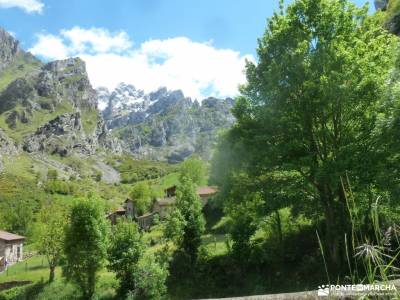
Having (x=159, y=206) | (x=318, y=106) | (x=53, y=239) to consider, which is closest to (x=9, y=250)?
(x=53, y=239)

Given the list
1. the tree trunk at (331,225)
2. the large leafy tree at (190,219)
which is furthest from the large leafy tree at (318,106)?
the large leafy tree at (190,219)

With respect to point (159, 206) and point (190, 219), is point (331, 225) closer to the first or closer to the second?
point (190, 219)

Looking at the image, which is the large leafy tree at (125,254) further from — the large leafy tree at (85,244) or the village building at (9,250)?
the village building at (9,250)

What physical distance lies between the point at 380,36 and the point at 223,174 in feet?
40.7

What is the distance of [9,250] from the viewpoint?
248 feet

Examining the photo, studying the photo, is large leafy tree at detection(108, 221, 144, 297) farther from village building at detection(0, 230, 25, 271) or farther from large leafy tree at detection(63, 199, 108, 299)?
village building at detection(0, 230, 25, 271)

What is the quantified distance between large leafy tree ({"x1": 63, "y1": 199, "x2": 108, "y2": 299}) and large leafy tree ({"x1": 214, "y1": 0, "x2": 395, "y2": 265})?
21.7 meters

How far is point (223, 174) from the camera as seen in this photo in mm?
27922

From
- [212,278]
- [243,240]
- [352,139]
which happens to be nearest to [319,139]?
[352,139]

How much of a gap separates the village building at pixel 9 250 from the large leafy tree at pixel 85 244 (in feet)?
112

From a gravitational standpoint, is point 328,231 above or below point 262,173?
below

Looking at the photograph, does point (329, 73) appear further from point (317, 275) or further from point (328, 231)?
point (317, 275)

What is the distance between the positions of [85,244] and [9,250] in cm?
4037

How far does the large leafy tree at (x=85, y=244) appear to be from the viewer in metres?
41.2
